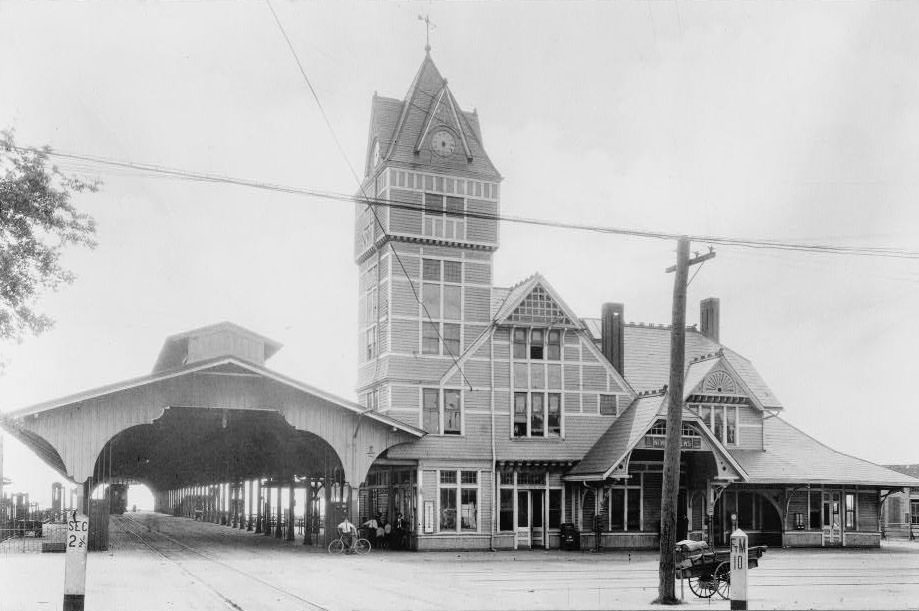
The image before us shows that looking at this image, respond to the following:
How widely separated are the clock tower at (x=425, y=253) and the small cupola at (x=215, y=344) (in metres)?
12.8

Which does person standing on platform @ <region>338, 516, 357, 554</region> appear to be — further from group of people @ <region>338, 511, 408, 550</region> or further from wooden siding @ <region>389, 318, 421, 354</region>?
wooden siding @ <region>389, 318, 421, 354</region>

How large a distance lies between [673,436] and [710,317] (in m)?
29.0

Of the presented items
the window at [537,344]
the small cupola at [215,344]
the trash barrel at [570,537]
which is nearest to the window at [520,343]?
the window at [537,344]

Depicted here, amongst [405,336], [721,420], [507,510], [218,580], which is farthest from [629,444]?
[218,580]

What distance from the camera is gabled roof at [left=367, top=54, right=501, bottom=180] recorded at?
126 feet

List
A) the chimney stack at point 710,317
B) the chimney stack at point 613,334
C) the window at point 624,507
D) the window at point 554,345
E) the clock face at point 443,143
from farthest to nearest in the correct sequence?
the chimney stack at point 710,317, the chimney stack at point 613,334, the window at point 554,345, the clock face at point 443,143, the window at point 624,507

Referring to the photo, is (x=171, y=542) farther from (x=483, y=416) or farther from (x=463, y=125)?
(x=463, y=125)

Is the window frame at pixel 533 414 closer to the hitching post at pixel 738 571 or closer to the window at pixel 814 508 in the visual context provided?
the window at pixel 814 508

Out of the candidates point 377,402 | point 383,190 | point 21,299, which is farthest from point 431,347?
point 21,299

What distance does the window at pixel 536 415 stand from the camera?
126 feet

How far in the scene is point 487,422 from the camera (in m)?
37.8

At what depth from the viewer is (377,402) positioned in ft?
126

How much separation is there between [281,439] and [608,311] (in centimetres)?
1415

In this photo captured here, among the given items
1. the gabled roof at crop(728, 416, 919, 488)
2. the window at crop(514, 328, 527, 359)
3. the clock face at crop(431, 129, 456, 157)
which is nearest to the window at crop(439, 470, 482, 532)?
the window at crop(514, 328, 527, 359)
